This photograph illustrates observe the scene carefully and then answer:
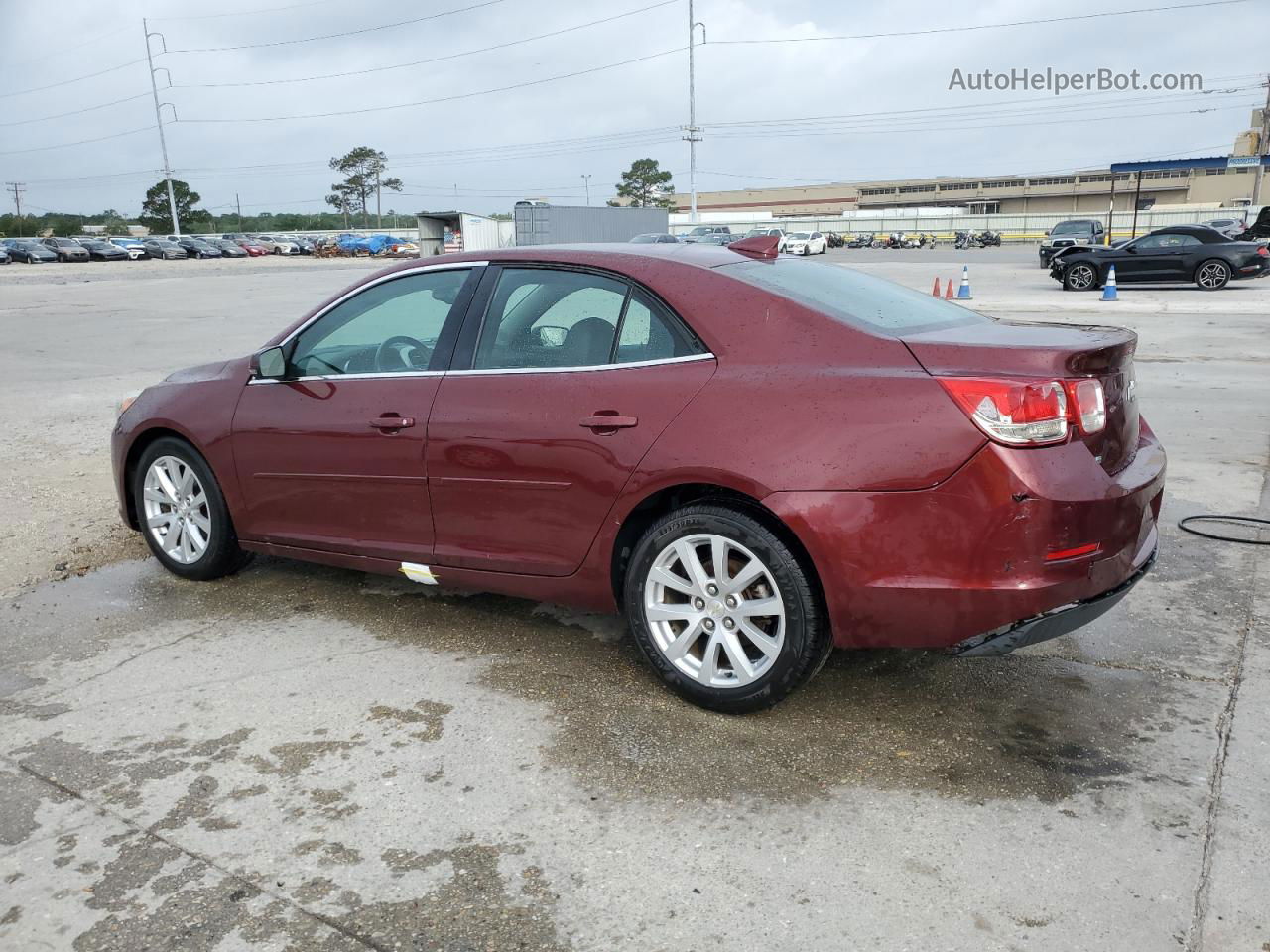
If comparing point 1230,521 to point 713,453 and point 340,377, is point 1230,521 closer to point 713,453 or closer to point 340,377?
point 713,453

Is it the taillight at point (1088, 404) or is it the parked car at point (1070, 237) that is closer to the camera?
the taillight at point (1088, 404)

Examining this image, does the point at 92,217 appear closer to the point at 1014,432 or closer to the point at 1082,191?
the point at 1082,191

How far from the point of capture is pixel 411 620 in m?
4.67

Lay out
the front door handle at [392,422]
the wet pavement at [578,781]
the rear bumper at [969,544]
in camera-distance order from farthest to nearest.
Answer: the front door handle at [392,422]
the rear bumper at [969,544]
the wet pavement at [578,781]

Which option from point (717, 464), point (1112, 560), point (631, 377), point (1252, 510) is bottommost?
point (1252, 510)

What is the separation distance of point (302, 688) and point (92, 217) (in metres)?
156

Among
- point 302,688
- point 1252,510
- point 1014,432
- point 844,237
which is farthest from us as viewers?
point 844,237

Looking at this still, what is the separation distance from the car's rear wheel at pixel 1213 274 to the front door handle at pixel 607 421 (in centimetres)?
2338

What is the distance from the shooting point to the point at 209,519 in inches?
198

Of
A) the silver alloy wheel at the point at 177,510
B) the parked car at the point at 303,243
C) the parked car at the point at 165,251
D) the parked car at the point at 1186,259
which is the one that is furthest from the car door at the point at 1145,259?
the parked car at the point at 303,243

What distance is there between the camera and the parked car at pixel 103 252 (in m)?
63.0

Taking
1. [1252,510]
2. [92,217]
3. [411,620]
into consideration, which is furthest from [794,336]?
[92,217]

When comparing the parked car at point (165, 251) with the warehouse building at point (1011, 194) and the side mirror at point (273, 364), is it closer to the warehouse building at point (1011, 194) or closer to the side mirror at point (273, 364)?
the warehouse building at point (1011, 194)

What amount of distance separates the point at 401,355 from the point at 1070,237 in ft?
111
